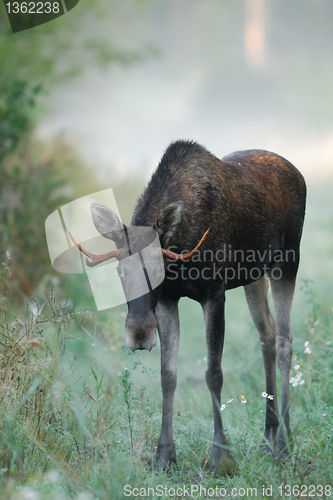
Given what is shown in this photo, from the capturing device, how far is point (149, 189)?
16.2 feet

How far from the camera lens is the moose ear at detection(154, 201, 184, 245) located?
169 inches

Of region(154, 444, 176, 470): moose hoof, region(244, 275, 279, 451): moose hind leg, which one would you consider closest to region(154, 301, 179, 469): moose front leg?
region(154, 444, 176, 470): moose hoof

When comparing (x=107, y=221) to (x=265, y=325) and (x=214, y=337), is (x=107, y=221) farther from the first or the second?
(x=265, y=325)

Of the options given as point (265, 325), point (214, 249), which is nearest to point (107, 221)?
point (214, 249)

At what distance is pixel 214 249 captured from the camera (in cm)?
490

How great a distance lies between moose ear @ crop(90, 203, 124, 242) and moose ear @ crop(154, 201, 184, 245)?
303 millimetres

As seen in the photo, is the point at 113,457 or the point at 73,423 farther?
the point at 73,423

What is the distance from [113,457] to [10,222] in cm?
524

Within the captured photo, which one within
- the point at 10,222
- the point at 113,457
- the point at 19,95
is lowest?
the point at 10,222

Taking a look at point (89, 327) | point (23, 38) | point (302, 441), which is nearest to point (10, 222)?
point (89, 327)

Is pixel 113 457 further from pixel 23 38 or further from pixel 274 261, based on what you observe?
pixel 23 38

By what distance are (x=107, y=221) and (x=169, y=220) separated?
489 millimetres

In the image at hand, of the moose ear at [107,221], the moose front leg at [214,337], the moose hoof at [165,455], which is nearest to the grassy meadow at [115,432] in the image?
the moose hoof at [165,455]

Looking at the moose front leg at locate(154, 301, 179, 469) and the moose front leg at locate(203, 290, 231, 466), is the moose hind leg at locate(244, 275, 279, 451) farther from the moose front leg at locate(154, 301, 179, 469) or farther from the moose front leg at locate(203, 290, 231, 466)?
the moose front leg at locate(154, 301, 179, 469)
